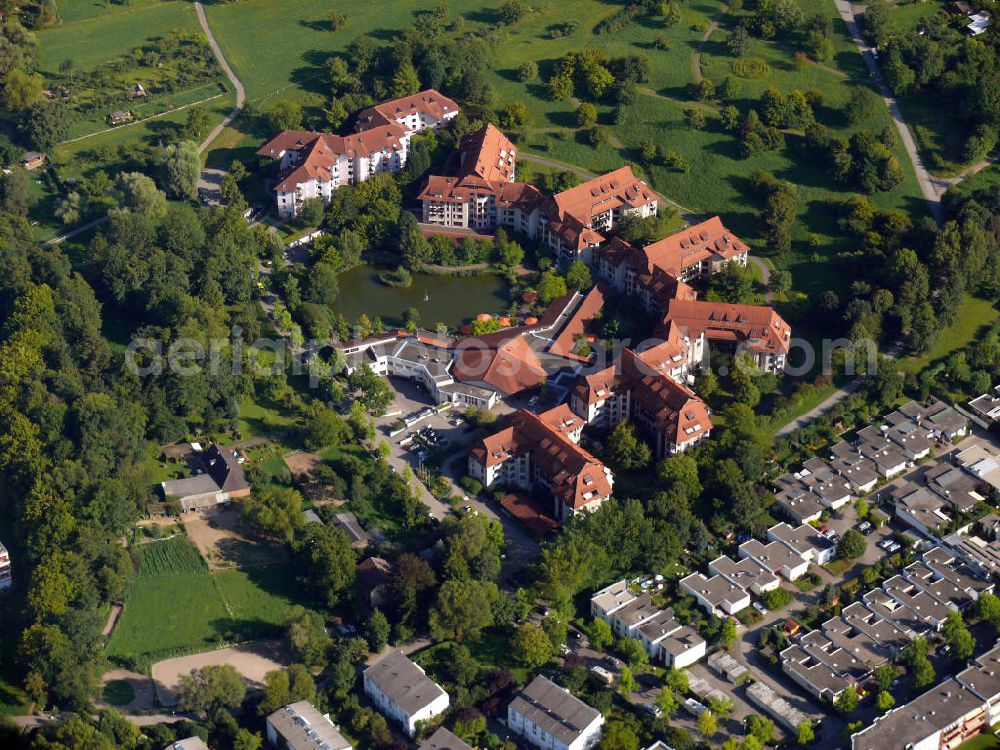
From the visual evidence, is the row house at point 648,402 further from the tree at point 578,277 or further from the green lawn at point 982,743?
the green lawn at point 982,743

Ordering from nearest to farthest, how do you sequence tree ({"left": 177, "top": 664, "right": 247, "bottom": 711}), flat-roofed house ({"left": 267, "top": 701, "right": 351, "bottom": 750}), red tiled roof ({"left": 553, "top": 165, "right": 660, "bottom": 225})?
flat-roofed house ({"left": 267, "top": 701, "right": 351, "bottom": 750}) < tree ({"left": 177, "top": 664, "right": 247, "bottom": 711}) < red tiled roof ({"left": 553, "top": 165, "right": 660, "bottom": 225})

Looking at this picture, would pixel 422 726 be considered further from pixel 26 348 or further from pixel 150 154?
pixel 150 154

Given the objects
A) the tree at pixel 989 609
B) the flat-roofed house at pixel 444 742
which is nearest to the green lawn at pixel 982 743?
the tree at pixel 989 609

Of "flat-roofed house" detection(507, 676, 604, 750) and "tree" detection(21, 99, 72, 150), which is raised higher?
"tree" detection(21, 99, 72, 150)

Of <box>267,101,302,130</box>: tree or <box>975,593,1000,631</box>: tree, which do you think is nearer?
<box>975,593,1000,631</box>: tree

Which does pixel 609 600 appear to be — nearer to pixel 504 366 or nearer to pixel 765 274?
pixel 504 366

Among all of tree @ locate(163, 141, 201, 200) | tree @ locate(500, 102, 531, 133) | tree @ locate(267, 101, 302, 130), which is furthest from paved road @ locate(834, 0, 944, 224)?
tree @ locate(163, 141, 201, 200)

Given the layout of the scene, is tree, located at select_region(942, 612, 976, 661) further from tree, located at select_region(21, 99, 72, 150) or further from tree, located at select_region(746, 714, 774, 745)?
tree, located at select_region(21, 99, 72, 150)

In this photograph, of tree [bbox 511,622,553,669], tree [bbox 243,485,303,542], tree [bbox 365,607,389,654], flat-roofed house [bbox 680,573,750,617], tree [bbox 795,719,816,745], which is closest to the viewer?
tree [bbox 795,719,816,745]
